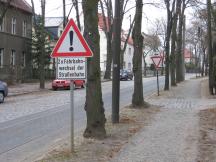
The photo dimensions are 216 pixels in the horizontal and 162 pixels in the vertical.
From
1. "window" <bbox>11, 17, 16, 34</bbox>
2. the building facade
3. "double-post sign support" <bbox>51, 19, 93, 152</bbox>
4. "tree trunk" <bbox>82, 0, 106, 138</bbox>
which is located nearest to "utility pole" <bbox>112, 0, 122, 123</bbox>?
"tree trunk" <bbox>82, 0, 106, 138</bbox>

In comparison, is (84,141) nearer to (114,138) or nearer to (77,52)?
(114,138)

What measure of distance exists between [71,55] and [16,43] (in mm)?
40594

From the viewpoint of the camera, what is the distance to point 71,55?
9.88 metres

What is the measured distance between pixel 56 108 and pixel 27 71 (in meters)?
28.3

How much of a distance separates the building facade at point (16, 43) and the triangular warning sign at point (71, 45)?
3349 centimetres

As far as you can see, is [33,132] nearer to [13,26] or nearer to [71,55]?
[71,55]

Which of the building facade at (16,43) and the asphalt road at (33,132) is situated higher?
the building facade at (16,43)

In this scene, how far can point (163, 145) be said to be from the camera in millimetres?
10930

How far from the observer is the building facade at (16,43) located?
44.9 metres

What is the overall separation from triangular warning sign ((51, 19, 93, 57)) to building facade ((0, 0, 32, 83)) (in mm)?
33488

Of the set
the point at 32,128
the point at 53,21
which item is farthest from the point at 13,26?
the point at 32,128

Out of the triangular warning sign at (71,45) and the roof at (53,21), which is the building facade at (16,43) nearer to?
the roof at (53,21)

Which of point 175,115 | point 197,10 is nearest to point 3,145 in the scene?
point 175,115

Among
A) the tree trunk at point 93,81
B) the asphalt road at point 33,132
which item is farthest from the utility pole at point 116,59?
the tree trunk at point 93,81
